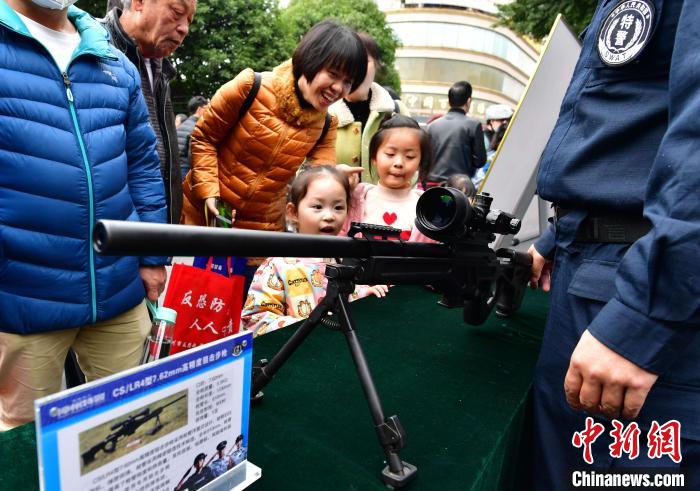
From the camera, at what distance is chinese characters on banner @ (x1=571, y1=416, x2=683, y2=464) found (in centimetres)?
104

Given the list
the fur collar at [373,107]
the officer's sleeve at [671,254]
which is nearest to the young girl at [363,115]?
the fur collar at [373,107]

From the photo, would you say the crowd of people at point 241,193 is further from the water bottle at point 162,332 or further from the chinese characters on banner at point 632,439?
the water bottle at point 162,332

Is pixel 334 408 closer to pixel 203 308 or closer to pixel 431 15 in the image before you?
pixel 203 308

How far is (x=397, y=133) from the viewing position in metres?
A: 2.69

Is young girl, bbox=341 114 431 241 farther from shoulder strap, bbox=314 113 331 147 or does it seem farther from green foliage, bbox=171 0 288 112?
green foliage, bbox=171 0 288 112

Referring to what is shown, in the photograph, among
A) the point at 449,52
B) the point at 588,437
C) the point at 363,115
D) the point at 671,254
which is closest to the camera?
the point at 671,254

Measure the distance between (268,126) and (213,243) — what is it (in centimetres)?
180

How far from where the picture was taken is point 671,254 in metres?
0.81

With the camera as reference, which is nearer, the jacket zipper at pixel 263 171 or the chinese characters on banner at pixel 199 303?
the chinese characters on banner at pixel 199 303

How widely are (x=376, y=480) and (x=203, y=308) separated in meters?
1.17

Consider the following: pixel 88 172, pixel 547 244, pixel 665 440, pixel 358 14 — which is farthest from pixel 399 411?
pixel 358 14

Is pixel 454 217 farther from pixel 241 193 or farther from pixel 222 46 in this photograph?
pixel 222 46

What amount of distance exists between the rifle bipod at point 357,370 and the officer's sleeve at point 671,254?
1.54 feet

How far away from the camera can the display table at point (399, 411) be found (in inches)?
38.3
